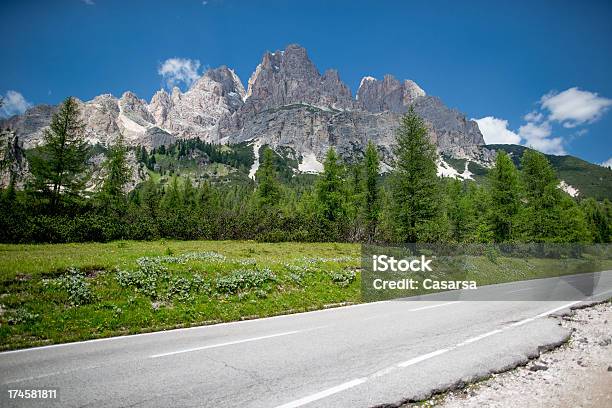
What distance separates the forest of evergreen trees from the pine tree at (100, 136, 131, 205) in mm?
141

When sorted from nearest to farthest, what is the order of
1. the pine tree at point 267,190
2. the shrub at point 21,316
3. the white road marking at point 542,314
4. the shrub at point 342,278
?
1. the shrub at point 21,316
2. the white road marking at point 542,314
3. the shrub at point 342,278
4. the pine tree at point 267,190

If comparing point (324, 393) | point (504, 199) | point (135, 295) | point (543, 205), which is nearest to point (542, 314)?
point (324, 393)

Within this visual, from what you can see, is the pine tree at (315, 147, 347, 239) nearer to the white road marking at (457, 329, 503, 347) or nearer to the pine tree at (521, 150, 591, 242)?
the pine tree at (521, 150, 591, 242)

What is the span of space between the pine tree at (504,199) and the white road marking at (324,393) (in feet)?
154

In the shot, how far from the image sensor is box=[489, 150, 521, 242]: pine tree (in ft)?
148

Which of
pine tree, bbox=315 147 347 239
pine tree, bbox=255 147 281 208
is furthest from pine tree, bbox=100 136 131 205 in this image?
pine tree, bbox=315 147 347 239

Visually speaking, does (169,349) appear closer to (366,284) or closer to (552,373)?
(552,373)

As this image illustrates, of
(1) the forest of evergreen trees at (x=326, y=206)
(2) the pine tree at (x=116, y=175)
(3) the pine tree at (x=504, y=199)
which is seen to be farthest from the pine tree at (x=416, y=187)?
(2) the pine tree at (x=116, y=175)

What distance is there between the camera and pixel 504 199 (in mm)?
46000

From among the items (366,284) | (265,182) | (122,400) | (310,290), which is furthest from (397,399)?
(265,182)

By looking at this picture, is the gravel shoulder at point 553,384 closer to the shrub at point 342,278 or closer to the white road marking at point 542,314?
the white road marking at point 542,314

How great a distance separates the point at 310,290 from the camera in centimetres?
1805

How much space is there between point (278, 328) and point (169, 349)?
3764 millimetres

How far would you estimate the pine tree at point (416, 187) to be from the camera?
29.8 metres
